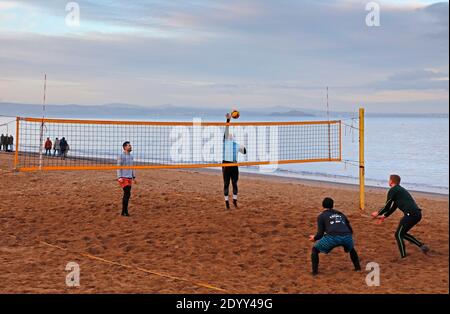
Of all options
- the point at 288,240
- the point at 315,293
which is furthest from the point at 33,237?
the point at 315,293

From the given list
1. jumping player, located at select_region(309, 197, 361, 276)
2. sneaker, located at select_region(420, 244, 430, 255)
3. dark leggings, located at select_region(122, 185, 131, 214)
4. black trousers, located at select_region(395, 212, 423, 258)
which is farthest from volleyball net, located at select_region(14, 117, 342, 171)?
sneaker, located at select_region(420, 244, 430, 255)

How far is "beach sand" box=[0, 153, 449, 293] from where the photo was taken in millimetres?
6969

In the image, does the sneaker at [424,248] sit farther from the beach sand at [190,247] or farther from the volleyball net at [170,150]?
the volleyball net at [170,150]

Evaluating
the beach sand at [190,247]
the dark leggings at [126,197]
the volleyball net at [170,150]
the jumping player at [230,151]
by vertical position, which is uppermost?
the volleyball net at [170,150]

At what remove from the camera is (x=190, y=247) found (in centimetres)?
886

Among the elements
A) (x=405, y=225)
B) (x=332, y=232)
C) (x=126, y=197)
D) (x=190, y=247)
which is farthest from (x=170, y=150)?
(x=332, y=232)

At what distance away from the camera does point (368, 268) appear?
7688mm

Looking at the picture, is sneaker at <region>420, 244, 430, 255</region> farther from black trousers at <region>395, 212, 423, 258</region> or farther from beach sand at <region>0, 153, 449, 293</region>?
black trousers at <region>395, 212, 423, 258</region>

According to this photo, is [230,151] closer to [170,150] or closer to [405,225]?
[405,225]

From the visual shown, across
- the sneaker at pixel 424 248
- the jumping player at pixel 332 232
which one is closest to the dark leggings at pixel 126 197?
the jumping player at pixel 332 232

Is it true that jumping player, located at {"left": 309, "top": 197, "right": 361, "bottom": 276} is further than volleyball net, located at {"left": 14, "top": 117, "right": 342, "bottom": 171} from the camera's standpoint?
No

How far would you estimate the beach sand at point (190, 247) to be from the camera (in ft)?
22.9
